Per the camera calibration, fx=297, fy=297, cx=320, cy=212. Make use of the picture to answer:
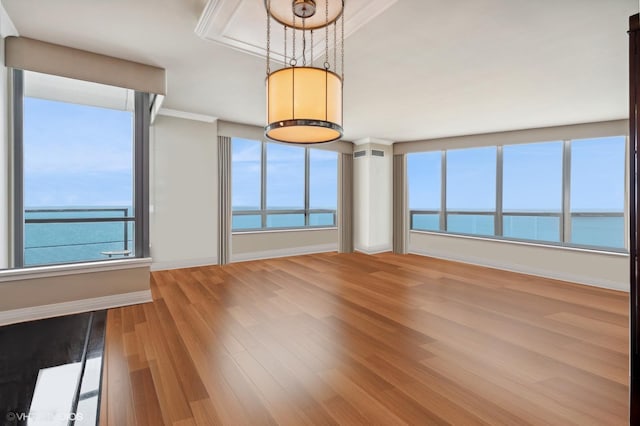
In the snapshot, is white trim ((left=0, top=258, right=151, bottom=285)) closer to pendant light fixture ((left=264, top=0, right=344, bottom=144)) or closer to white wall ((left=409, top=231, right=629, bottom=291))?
pendant light fixture ((left=264, top=0, right=344, bottom=144))

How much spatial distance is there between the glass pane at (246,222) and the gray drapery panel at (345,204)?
1.85 meters

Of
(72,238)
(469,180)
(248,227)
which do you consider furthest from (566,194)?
(72,238)

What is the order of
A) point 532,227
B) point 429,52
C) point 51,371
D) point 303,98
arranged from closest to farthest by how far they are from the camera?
point 303,98, point 51,371, point 429,52, point 532,227

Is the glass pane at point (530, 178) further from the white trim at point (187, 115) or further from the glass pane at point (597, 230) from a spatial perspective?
the white trim at point (187, 115)

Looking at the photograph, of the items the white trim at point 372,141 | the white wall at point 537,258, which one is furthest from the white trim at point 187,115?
the white wall at point 537,258

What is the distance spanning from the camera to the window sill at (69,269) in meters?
2.61

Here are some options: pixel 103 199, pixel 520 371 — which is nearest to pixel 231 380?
pixel 520 371

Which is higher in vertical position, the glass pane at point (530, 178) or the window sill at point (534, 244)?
the glass pane at point (530, 178)

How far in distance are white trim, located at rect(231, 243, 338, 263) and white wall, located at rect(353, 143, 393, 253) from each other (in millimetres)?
699

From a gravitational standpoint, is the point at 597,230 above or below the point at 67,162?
below

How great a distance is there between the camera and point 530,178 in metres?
5.78

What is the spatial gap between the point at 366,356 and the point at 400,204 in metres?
5.02

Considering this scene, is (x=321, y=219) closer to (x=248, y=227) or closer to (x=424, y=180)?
(x=248, y=227)

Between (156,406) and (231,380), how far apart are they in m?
0.42
